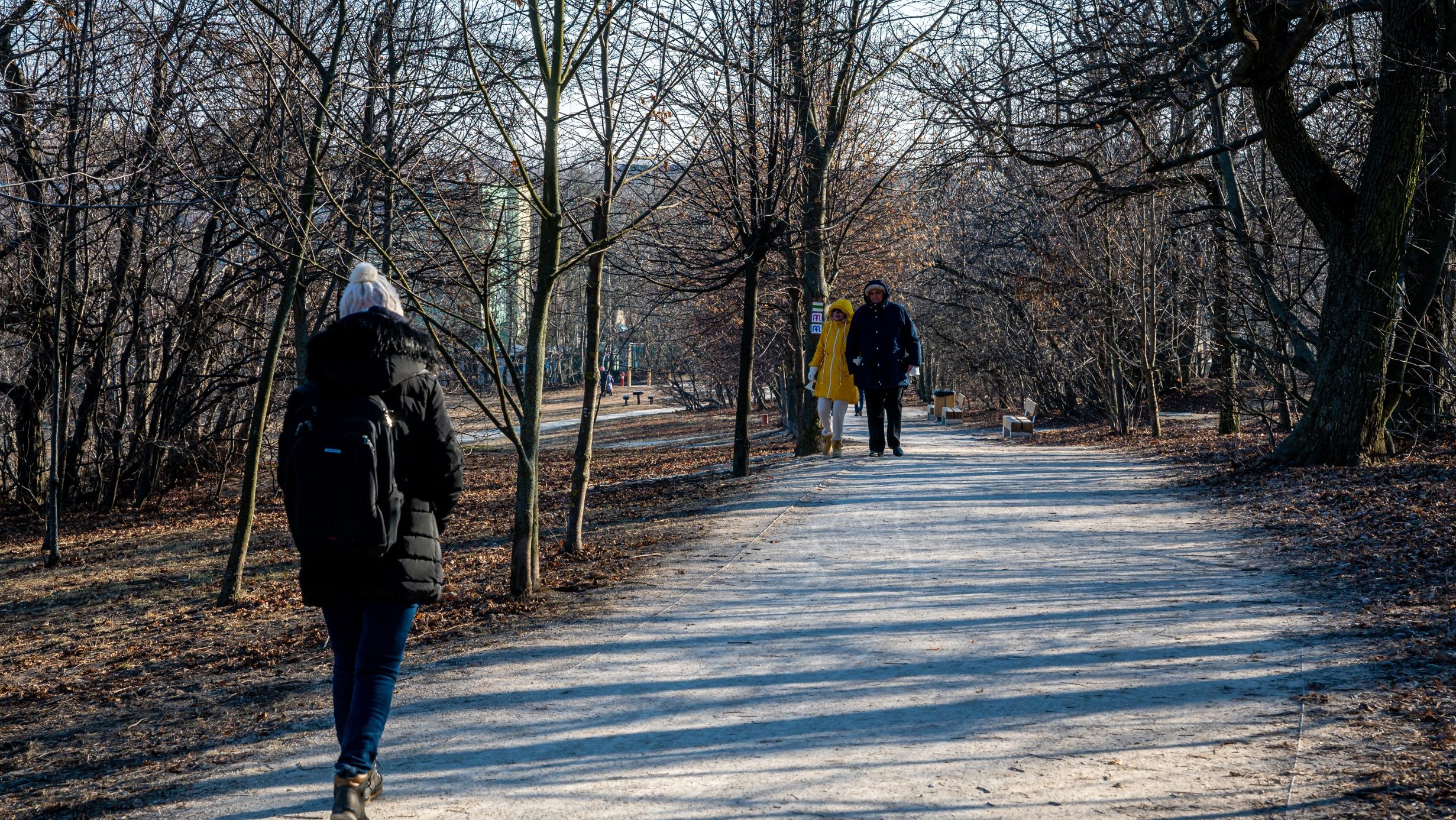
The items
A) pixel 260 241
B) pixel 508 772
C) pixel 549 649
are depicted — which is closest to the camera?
pixel 508 772

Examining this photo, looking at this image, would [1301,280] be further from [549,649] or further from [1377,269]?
[549,649]

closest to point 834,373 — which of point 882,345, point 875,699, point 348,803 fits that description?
point 882,345

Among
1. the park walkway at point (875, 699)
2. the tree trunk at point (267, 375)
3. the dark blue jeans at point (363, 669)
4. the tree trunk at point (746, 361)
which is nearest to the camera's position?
the dark blue jeans at point (363, 669)

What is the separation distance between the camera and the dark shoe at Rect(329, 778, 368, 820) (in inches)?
140

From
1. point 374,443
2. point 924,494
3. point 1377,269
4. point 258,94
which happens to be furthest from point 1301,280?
point 374,443

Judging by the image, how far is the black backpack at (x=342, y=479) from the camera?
3.59 meters

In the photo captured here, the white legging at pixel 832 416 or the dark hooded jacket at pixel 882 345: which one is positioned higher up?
the dark hooded jacket at pixel 882 345

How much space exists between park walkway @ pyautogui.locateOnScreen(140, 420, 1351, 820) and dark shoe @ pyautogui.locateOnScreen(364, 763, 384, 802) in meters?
0.05

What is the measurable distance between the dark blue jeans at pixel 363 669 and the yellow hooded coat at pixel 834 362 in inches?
407

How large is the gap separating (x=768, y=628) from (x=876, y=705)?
58.7 inches

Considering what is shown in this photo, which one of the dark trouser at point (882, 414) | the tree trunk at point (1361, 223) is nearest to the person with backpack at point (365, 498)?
the tree trunk at point (1361, 223)

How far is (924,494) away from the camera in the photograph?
1105cm

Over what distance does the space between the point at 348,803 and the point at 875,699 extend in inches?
88.2

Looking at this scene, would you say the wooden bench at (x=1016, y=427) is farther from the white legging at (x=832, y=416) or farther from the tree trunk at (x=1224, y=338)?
the white legging at (x=832, y=416)
